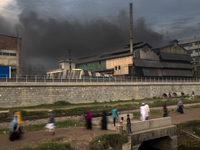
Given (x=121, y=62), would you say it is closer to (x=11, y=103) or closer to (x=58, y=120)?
(x=11, y=103)

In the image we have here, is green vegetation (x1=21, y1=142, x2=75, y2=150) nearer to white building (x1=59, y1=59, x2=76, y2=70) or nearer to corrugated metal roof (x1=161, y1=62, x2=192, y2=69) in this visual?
corrugated metal roof (x1=161, y1=62, x2=192, y2=69)

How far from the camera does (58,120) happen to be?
20.7m

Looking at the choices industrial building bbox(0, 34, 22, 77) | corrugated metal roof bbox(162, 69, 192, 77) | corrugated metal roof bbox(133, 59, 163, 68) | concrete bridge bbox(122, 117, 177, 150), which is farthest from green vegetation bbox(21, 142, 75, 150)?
corrugated metal roof bbox(162, 69, 192, 77)

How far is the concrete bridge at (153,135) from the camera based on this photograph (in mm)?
15005

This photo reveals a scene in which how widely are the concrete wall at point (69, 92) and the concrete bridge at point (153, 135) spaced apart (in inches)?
719

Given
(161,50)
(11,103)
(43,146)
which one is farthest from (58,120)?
(161,50)

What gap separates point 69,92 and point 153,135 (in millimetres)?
20651

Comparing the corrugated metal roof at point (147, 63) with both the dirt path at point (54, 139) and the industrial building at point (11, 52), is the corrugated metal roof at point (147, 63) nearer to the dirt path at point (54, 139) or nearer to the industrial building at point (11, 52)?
the industrial building at point (11, 52)

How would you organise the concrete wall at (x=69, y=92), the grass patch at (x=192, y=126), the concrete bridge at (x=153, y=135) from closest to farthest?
the concrete bridge at (x=153, y=135)
the grass patch at (x=192, y=126)
the concrete wall at (x=69, y=92)

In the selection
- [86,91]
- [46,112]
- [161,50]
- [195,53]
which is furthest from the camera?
[195,53]

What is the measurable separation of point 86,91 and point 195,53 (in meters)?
84.7

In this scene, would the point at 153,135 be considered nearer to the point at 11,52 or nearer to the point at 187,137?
the point at 187,137

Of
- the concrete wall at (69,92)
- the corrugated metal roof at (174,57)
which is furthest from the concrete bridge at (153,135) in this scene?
the corrugated metal roof at (174,57)

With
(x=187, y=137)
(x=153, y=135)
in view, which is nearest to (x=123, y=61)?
(x=187, y=137)
